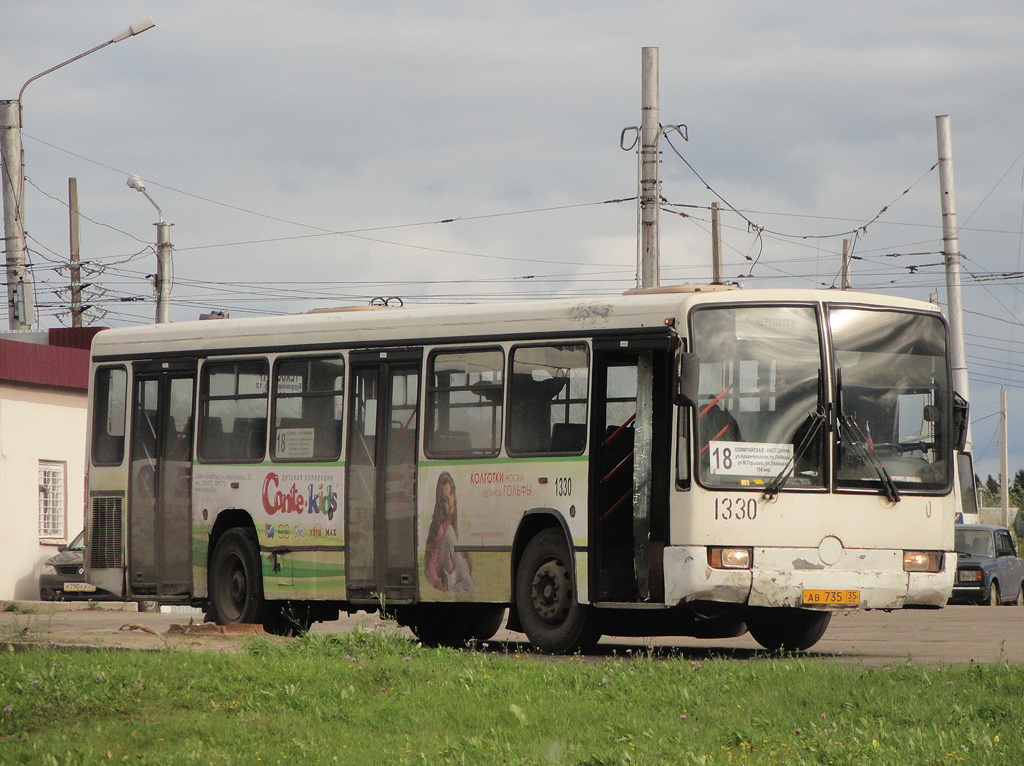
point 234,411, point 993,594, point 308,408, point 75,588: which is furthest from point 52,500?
point 993,594

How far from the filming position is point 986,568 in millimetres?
29844

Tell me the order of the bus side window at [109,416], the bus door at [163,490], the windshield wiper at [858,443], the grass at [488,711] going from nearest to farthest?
the grass at [488,711], the windshield wiper at [858,443], the bus door at [163,490], the bus side window at [109,416]

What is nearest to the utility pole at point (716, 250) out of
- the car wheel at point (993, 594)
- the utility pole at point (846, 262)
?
the utility pole at point (846, 262)

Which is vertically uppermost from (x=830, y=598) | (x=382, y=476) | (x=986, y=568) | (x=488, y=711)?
(x=382, y=476)

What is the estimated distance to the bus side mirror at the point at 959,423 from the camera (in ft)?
45.3

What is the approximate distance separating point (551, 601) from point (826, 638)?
4.86 meters

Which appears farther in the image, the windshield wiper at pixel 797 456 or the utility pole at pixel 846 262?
the utility pole at pixel 846 262

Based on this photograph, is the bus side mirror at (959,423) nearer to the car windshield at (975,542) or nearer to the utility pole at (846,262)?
the car windshield at (975,542)

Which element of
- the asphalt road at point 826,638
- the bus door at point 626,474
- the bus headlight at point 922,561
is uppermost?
the bus door at point 626,474

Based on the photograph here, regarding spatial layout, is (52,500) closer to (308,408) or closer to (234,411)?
(234,411)

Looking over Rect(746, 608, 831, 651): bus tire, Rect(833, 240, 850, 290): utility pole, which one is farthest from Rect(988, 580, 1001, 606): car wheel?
Rect(833, 240, 850, 290): utility pole

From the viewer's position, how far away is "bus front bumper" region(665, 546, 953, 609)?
12633 millimetres

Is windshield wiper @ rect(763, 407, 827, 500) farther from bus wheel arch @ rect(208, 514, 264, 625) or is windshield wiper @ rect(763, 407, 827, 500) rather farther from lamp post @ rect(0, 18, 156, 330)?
lamp post @ rect(0, 18, 156, 330)

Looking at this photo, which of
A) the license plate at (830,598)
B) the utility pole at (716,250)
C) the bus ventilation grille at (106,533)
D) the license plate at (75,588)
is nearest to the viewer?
the license plate at (830,598)
